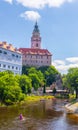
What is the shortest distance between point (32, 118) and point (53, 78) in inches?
4665

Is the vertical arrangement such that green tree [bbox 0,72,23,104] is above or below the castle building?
below

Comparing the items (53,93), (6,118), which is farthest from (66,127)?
(53,93)

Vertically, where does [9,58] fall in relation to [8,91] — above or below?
above

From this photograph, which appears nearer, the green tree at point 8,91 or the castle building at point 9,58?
the green tree at point 8,91

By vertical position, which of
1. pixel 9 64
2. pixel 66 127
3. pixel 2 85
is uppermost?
pixel 9 64

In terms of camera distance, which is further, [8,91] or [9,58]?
[9,58]

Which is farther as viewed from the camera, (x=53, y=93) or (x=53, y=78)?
(x=53, y=78)

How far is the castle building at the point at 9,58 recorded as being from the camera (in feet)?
395

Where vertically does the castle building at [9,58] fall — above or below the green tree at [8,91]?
above

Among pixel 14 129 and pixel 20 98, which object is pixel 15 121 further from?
pixel 20 98

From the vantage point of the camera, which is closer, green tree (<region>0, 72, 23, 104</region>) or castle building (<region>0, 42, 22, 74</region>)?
green tree (<region>0, 72, 23, 104</region>)

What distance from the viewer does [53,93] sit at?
15262 cm

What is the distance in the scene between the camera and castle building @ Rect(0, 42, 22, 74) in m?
120

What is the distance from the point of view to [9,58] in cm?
12550
